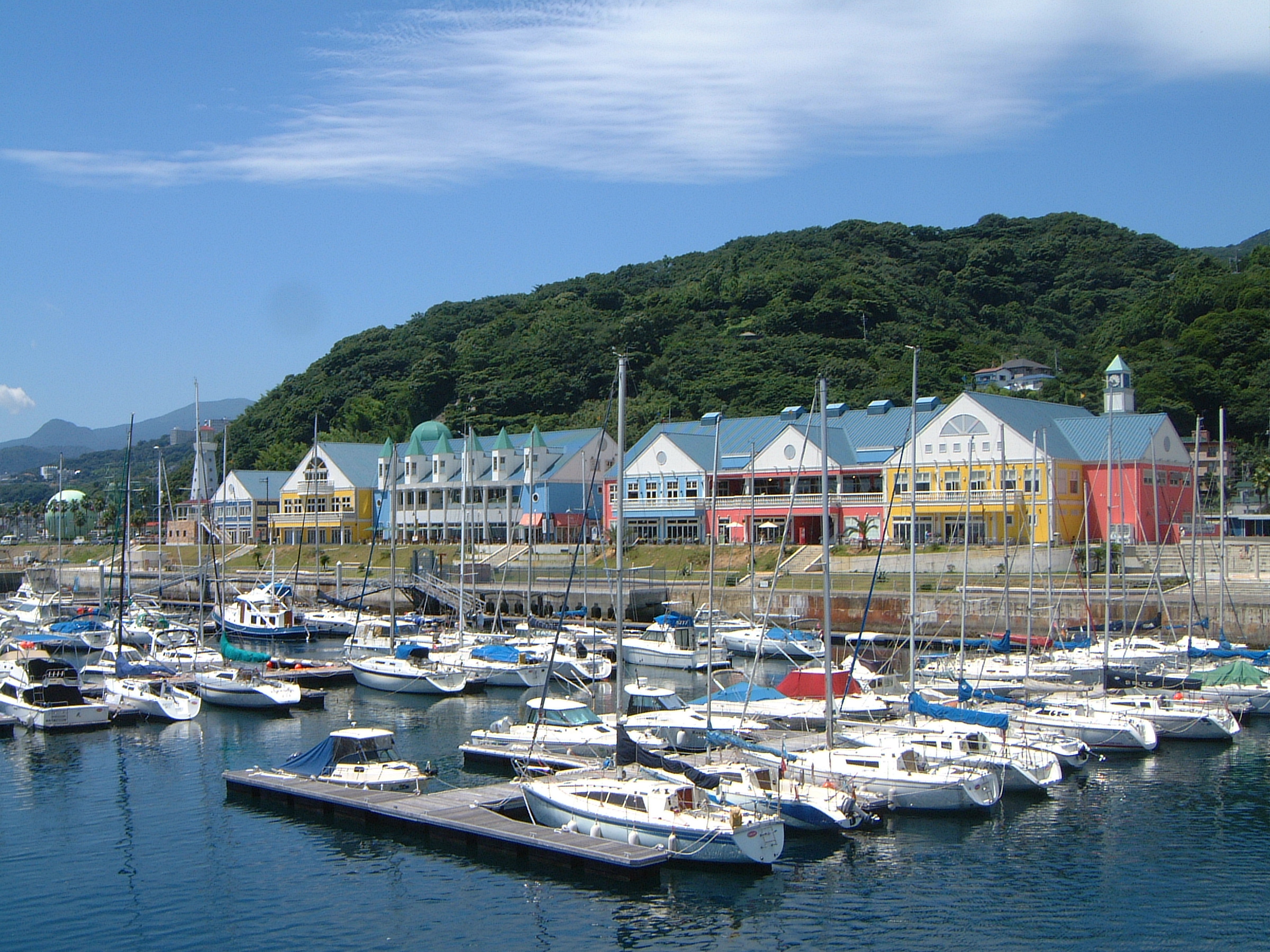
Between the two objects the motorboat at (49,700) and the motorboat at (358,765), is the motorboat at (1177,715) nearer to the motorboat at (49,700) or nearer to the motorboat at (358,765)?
the motorboat at (358,765)

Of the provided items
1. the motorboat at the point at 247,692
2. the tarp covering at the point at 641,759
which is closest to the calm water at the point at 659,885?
the tarp covering at the point at 641,759

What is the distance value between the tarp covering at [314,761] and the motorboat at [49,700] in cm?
1260

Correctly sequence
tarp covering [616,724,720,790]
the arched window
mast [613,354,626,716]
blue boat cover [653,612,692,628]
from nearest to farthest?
1. tarp covering [616,724,720,790]
2. mast [613,354,626,716]
3. blue boat cover [653,612,692,628]
4. the arched window

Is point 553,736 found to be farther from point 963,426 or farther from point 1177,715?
point 963,426

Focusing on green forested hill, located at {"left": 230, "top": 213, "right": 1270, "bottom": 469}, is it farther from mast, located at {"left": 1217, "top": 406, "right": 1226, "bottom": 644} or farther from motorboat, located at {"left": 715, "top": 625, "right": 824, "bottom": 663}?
motorboat, located at {"left": 715, "top": 625, "right": 824, "bottom": 663}

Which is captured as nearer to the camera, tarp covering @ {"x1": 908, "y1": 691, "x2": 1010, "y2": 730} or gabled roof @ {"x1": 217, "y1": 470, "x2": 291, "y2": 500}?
tarp covering @ {"x1": 908, "y1": 691, "x2": 1010, "y2": 730}

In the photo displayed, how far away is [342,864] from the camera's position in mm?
25594

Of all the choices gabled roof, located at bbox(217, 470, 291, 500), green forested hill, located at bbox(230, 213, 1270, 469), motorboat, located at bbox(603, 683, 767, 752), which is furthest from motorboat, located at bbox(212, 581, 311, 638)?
green forested hill, located at bbox(230, 213, 1270, 469)

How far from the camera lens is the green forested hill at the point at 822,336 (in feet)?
347

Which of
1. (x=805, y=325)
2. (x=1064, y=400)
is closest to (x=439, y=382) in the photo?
(x=805, y=325)

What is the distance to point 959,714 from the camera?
33.4 meters

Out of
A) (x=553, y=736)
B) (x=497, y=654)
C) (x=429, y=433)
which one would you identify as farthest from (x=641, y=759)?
(x=429, y=433)

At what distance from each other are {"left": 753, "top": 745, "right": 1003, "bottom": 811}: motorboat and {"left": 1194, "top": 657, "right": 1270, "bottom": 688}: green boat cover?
16.9 metres

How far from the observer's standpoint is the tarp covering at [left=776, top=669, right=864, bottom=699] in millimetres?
39250
